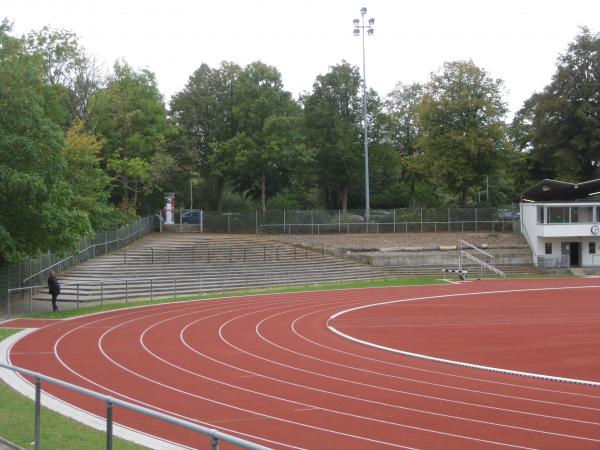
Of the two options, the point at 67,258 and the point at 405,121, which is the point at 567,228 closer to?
the point at 405,121

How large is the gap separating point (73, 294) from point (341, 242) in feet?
80.7

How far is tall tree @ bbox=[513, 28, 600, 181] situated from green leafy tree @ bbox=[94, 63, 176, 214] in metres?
31.7

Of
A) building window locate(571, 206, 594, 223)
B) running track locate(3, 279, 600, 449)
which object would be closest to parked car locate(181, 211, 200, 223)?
running track locate(3, 279, 600, 449)

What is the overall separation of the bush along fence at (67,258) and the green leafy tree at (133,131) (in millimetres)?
2040

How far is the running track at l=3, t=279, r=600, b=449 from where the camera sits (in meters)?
10.5

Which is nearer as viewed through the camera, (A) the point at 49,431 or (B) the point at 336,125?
(A) the point at 49,431

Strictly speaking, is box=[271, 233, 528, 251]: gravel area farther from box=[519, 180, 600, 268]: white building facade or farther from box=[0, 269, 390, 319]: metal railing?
box=[0, 269, 390, 319]: metal railing

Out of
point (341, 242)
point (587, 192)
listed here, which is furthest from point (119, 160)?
point (587, 192)

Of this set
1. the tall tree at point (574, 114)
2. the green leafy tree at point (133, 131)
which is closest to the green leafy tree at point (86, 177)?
the green leafy tree at point (133, 131)

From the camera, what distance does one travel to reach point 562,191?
51.3m

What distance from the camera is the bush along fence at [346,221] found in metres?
53.6

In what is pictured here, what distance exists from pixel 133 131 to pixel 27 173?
1015 inches

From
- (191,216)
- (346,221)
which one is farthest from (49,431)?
(191,216)

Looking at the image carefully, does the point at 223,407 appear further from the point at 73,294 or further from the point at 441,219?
the point at 441,219
